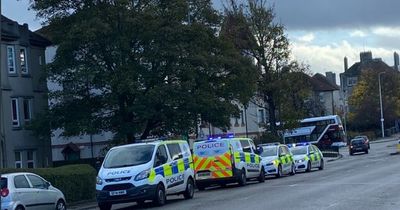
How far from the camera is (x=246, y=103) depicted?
47.7 m

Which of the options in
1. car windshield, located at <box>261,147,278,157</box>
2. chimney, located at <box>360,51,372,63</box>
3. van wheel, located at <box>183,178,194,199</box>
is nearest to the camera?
van wheel, located at <box>183,178,194,199</box>

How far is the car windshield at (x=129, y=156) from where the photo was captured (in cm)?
2262

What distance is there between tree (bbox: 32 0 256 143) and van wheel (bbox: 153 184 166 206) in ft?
60.6

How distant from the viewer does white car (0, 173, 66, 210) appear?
65.1 ft

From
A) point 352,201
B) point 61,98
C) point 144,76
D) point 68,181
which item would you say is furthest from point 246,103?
point 352,201

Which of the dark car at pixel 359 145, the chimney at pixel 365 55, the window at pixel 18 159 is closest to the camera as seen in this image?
the window at pixel 18 159

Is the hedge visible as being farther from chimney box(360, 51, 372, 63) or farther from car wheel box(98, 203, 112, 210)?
chimney box(360, 51, 372, 63)

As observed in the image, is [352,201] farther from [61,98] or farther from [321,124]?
[321,124]

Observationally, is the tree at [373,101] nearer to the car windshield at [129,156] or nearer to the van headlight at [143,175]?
the car windshield at [129,156]

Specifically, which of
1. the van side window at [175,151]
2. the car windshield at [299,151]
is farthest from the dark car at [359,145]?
the van side window at [175,151]

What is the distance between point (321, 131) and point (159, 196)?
182ft

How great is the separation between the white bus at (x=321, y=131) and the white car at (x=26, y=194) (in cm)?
5516

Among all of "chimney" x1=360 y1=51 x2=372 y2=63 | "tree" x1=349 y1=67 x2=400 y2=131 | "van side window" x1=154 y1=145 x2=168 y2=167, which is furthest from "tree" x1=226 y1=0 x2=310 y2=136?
"chimney" x1=360 y1=51 x2=372 y2=63

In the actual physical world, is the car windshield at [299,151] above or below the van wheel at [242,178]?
above
